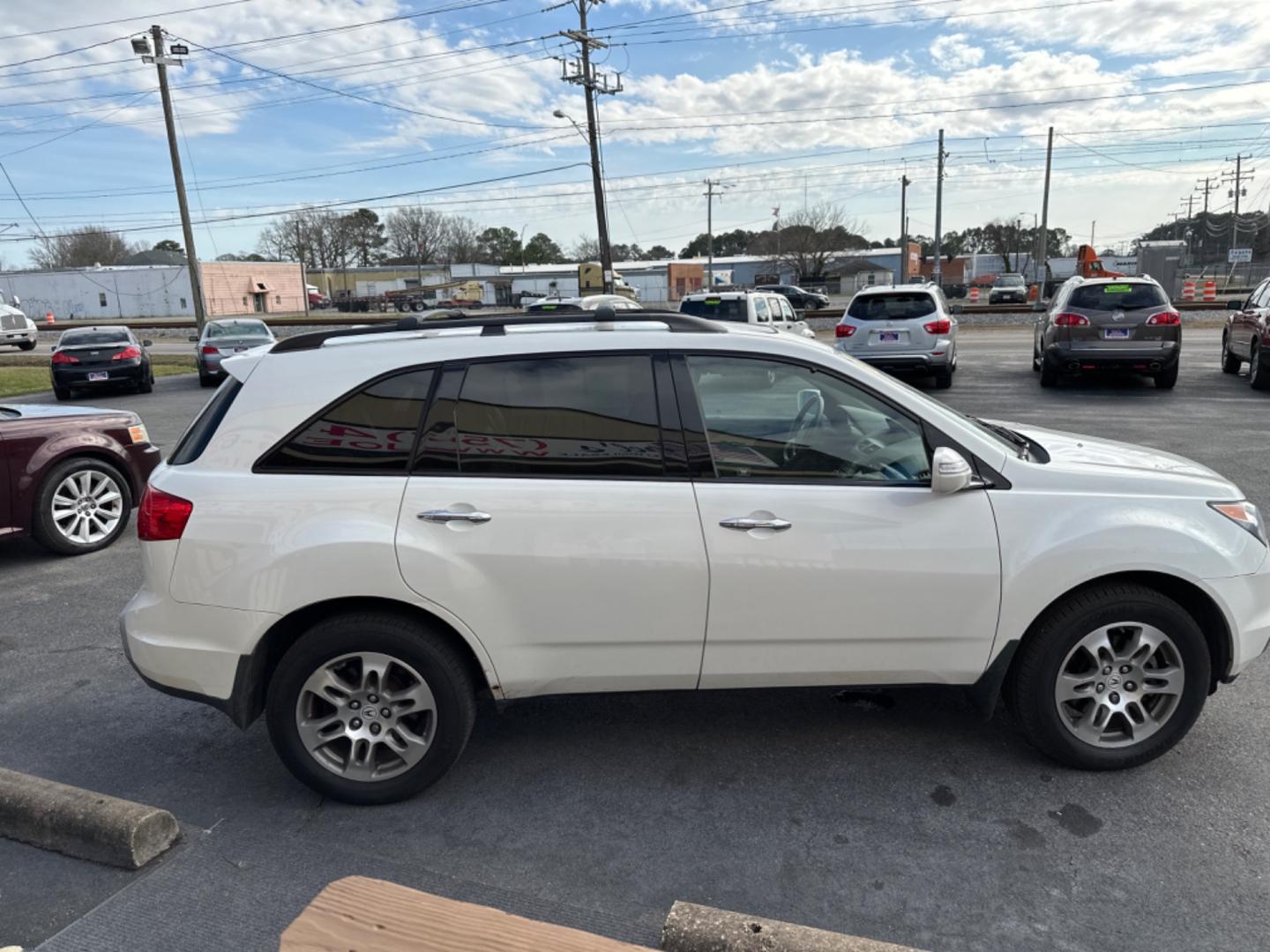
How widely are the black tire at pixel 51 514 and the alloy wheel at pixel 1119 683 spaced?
6.82 meters

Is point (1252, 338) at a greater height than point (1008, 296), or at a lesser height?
greater

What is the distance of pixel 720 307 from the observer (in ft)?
55.4

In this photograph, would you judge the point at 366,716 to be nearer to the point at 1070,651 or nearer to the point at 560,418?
the point at 560,418

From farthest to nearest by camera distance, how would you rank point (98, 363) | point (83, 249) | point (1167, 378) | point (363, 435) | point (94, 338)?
point (83, 249)
point (94, 338)
point (98, 363)
point (1167, 378)
point (363, 435)

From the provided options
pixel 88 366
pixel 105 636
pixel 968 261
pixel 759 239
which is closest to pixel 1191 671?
pixel 105 636

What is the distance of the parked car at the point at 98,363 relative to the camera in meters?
17.8

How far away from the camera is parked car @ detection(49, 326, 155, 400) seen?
58.4 ft

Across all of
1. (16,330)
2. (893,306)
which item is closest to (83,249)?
(16,330)

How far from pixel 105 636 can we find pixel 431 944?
4.09 meters

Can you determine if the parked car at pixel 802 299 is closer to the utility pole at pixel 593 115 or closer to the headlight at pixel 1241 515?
the utility pole at pixel 593 115

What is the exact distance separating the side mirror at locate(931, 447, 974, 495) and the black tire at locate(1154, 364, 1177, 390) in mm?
12961

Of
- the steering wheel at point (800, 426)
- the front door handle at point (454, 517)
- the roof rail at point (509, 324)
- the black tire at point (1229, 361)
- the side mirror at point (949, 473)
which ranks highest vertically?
the roof rail at point (509, 324)

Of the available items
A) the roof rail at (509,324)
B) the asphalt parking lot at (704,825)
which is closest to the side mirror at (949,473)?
the asphalt parking lot at (704,825)

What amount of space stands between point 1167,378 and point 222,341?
1916 centimetres
